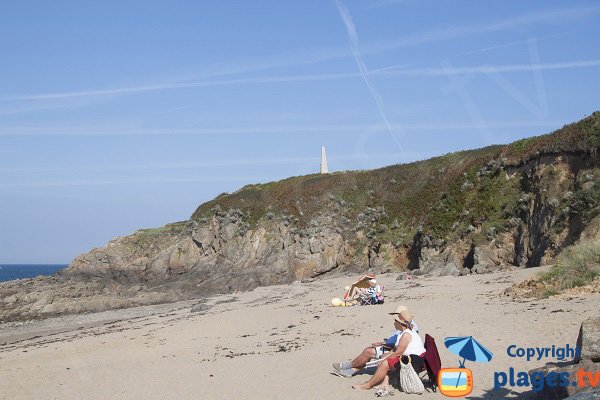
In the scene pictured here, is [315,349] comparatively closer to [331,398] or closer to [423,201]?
[331,398]

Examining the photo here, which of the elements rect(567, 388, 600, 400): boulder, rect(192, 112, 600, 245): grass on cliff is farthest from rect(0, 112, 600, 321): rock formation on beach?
rect(567, 388, 600, 400): boulder

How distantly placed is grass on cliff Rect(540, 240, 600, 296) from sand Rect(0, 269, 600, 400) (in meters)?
1.31

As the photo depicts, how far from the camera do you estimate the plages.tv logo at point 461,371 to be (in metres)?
8.65

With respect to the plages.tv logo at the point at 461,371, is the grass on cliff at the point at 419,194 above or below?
above

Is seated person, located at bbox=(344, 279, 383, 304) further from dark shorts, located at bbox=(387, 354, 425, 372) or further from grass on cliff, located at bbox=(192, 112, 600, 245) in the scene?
grass on cliff, located at bbox=(192, 112, 600, 245)

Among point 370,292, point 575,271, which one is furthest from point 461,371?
point 370,292

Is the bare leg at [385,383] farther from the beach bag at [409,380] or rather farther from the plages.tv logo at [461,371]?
the plages.tv logo at [461,371]

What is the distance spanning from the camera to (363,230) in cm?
4178

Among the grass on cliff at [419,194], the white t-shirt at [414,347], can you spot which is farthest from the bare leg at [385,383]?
the grass on cliff at [419,194]

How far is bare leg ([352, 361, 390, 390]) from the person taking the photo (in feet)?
30.8

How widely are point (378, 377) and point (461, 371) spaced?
1415 millimetres

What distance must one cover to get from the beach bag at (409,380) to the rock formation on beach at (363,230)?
16677 mm

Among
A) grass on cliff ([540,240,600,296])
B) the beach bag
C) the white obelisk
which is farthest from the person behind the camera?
the white obelisk

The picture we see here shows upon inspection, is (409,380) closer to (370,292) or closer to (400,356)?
(400,356)
